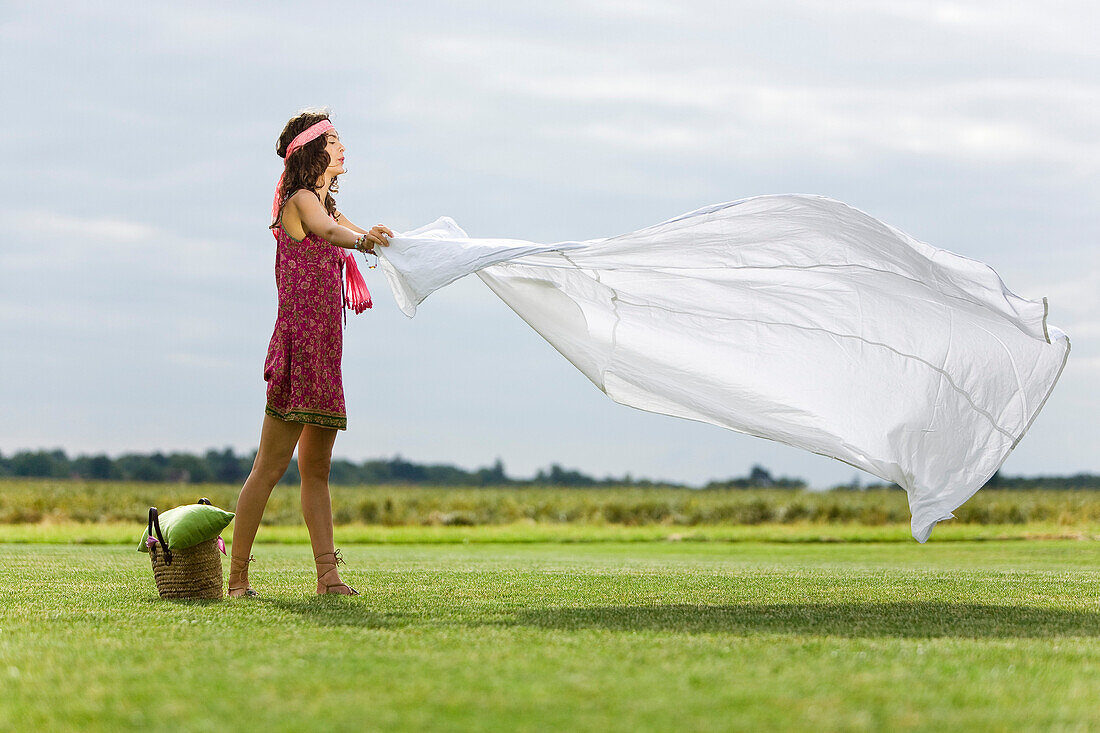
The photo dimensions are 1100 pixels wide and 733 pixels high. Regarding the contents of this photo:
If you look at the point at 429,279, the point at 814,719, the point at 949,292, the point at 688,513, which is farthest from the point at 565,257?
the point at 688,513

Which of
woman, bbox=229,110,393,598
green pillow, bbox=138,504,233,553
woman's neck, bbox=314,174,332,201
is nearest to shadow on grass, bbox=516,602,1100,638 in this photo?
A: woman, bbox=229,110,393,598

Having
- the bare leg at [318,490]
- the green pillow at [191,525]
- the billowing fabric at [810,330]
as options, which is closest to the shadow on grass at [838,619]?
the billowing fabric at [810,330]

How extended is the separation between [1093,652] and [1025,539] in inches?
632

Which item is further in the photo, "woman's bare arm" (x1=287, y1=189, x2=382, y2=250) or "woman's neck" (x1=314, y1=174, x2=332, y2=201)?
"woman's neck" (x1=314, y1=174, x2=332, y2=201)

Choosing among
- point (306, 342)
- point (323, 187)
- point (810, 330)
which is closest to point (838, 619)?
point (810, 330)

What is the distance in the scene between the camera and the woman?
5391 millimetres

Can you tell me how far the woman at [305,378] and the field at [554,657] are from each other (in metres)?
0.39

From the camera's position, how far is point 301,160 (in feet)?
18.6

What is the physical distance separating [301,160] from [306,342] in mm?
1048

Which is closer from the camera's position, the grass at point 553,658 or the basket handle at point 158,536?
the grass at point 553,658

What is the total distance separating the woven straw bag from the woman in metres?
0.19

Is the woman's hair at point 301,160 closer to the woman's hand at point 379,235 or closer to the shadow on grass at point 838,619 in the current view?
the woman's hand at point 379,235

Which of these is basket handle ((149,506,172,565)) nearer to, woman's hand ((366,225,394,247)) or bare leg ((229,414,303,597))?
bare leg ((229,414,303,597))

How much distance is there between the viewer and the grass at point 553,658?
8.09ft
